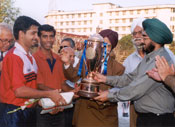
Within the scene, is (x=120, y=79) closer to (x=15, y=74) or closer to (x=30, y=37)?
(x=30, y=37)

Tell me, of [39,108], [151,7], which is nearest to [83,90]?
[39,108]

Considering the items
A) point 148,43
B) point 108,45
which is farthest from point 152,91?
point 108,45

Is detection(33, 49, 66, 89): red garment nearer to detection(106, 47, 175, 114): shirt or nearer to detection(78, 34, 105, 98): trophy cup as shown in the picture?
detection(78, 34, 105, 98): trophy cup

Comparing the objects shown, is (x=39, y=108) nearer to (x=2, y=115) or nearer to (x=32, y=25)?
(x=2, y=115)

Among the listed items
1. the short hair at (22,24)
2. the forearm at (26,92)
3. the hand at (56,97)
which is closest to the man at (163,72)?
the hand at (56,97)

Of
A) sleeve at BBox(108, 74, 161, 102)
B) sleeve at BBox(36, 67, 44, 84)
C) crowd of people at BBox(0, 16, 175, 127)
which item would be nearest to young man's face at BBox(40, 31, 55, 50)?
crowd of people at BBox(0, 16, 175, 127)

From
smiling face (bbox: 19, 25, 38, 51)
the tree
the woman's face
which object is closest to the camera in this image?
smiling face (bbox: 19, 25, 38, 51)

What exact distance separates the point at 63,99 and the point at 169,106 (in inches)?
48.0

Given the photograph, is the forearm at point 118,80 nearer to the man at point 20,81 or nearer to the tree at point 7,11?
the man at point 20,81

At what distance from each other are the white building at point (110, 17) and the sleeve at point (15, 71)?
73737 millimetres

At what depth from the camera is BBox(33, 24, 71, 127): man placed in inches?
137

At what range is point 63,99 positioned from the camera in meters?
3.19

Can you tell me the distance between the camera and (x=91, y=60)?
341cm

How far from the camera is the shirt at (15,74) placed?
9.59 feet
